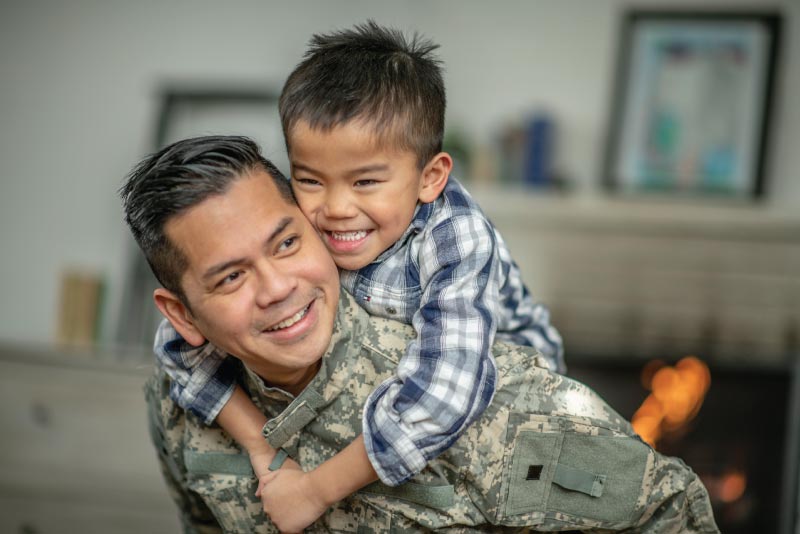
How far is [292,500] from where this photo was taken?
1.20 metres

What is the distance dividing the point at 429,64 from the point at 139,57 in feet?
9.31

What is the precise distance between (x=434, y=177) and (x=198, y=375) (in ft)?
1.65

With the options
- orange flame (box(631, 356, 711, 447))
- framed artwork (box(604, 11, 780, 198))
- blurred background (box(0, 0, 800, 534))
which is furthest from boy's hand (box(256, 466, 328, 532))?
framed artwork (box(604, 11, 780, 198))

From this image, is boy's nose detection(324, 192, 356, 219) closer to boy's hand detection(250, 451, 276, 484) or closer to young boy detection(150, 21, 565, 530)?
young boy detection(150, 21, 565, 530)

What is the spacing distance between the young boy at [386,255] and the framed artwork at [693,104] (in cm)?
192

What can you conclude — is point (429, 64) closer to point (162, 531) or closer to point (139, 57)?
point (162, 531)

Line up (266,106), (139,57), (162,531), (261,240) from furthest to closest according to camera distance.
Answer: (139,57), (266,106), (162,531), (261,240)

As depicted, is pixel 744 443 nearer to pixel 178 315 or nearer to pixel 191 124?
pixel 178 315

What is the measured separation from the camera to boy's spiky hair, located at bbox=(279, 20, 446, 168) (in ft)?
4.00

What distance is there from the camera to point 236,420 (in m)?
1.32

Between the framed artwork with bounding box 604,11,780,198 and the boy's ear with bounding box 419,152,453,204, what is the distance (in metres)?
1.93

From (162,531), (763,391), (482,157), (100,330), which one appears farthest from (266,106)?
(763,391)

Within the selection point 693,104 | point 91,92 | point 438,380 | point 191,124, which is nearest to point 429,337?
point 438,380

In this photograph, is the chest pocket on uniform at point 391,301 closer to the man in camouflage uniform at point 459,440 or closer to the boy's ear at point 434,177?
the man in camouflage uniform at point 459,440
